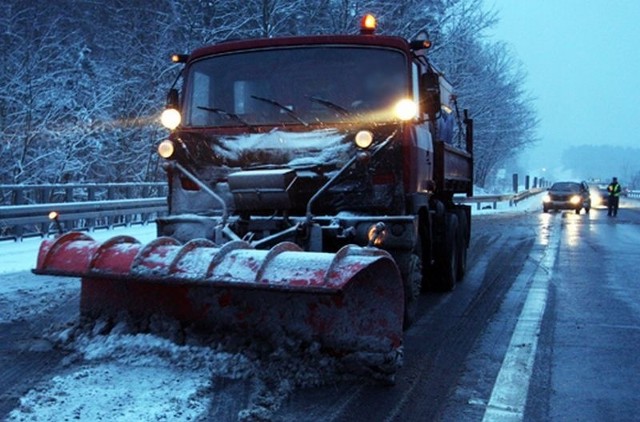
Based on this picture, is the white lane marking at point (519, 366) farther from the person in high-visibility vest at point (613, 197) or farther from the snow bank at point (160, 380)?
the person in high-visibility vest at point (613, 197)

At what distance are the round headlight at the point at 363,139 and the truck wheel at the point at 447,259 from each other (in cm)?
314

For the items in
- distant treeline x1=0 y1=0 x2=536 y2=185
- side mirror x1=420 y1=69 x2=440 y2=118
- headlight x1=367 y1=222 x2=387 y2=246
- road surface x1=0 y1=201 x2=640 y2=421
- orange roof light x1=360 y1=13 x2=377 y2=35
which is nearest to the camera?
road surface x1=0 y1=201 x2=640 y2=421

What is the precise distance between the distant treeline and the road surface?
14.2 metres

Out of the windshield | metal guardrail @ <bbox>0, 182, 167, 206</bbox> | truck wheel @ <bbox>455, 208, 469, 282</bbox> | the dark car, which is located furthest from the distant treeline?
the windshield

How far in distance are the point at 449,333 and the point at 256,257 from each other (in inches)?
96.2

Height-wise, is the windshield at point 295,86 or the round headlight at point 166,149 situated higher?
the windshield at point 295,86

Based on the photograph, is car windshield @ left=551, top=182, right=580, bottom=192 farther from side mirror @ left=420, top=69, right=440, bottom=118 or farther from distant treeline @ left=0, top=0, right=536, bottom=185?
side mirror @ left=420, top=69, right=440, bottom=118

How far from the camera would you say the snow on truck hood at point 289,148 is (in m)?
5.35

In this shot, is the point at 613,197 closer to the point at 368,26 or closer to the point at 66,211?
the point at 66,211

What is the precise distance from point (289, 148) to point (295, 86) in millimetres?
674

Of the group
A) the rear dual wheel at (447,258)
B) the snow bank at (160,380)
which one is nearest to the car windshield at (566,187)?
the rear dual wheel at (447,258)

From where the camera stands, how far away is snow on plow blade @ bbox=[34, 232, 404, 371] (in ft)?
12.7

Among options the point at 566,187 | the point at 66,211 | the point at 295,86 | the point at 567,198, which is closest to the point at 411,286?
the point at 295,86

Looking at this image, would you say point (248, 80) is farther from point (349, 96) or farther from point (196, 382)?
point (196, 382)
